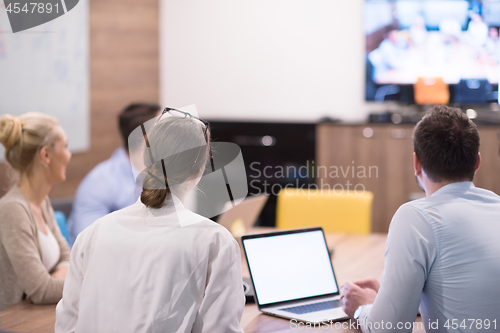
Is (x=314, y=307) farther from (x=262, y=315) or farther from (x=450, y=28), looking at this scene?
(x=450, y=28)

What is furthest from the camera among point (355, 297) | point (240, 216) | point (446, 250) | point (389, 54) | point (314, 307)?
point (389, 54)

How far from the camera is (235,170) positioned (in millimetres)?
1705

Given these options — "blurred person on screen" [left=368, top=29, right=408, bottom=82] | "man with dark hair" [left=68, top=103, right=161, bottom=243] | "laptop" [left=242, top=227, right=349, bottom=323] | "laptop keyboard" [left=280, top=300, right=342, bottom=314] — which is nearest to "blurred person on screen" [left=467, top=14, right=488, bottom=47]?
"blurred person on screen" [left=368, top=29, right=408, bottom=82]

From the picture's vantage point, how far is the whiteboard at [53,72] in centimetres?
343

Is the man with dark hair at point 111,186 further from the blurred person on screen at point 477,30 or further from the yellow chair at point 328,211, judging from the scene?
the blurred person on screen at point 477,30

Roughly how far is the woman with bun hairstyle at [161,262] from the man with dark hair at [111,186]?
135cm

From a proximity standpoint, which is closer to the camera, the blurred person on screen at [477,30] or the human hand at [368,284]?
the human hand at [368,284]

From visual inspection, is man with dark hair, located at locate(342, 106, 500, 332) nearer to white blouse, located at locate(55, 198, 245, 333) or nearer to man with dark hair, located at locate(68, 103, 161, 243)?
white blouse, located at locate(55, 198, 245, 333)

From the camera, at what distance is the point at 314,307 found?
5.34ft

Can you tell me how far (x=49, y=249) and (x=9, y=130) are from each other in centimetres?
45

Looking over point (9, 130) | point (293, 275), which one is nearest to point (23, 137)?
point (9, 130)

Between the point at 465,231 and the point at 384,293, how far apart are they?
26cm

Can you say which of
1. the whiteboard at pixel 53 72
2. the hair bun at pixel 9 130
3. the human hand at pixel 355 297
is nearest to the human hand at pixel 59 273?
the hair bun at pixel 9 130

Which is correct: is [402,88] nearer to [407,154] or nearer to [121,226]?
[407,154]
